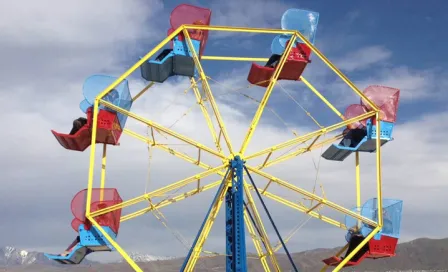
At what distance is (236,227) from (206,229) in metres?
3.26

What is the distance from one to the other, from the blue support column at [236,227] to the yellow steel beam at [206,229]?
123 cm

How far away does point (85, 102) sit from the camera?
131 feet

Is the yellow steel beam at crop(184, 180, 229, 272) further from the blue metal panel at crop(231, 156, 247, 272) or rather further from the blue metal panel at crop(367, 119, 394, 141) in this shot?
the blue metal panel at crop(367, 119, 394, 141)

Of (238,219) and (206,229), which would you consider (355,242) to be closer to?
(238,219)

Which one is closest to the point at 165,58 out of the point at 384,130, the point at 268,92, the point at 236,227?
the point at 268,92

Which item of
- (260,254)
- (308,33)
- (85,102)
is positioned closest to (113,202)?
(85,102)

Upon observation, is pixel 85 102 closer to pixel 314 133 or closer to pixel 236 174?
pixel 236 174

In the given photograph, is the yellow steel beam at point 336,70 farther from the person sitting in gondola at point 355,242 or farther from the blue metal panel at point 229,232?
the blue metal panel at point 229,232

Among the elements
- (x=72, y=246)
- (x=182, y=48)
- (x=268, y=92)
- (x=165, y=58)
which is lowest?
(x=72, y=246)

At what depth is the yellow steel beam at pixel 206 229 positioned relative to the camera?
38281mm

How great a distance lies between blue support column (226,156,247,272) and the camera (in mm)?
35938

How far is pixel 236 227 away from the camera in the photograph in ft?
119

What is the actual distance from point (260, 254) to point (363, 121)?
13.1 meters

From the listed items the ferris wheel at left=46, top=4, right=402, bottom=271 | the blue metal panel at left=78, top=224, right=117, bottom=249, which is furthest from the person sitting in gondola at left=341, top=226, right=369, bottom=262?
the blue metal panel at left=78, top=224, right=117, bottom=249
